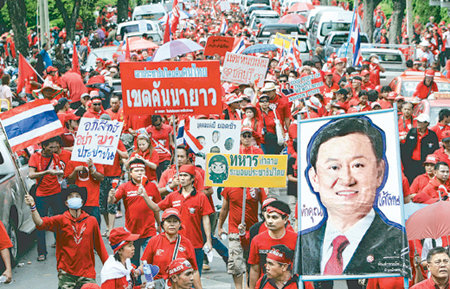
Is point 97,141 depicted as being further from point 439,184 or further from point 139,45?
point 139,45

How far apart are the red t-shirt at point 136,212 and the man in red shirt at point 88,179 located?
1.35 metres

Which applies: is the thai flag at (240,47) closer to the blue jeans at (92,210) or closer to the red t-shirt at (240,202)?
the blue jeans at (92,210)

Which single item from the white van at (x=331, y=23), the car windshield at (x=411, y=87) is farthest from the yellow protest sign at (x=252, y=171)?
the white van at (x=331, y=23)

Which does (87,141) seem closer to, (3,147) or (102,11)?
(3,147)

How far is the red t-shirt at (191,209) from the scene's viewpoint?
9.84 m

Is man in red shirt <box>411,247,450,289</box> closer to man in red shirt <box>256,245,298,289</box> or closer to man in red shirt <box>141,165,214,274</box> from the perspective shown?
man in red shirt <box>256,245,298,289</box>

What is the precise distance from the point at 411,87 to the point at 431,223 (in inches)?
514

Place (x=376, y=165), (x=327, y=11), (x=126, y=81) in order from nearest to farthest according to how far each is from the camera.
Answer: (x=376, y=165), (x=126, y=81), (x=327, y=11)

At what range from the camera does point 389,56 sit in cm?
2828

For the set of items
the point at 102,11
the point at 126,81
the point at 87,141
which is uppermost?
the point at 126,81

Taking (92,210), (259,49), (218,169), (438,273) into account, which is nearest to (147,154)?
(92,210)

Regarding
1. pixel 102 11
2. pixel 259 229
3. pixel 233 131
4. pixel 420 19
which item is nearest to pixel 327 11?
pixel 420 19

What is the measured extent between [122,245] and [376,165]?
236cm

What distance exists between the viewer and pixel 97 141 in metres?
11.8
